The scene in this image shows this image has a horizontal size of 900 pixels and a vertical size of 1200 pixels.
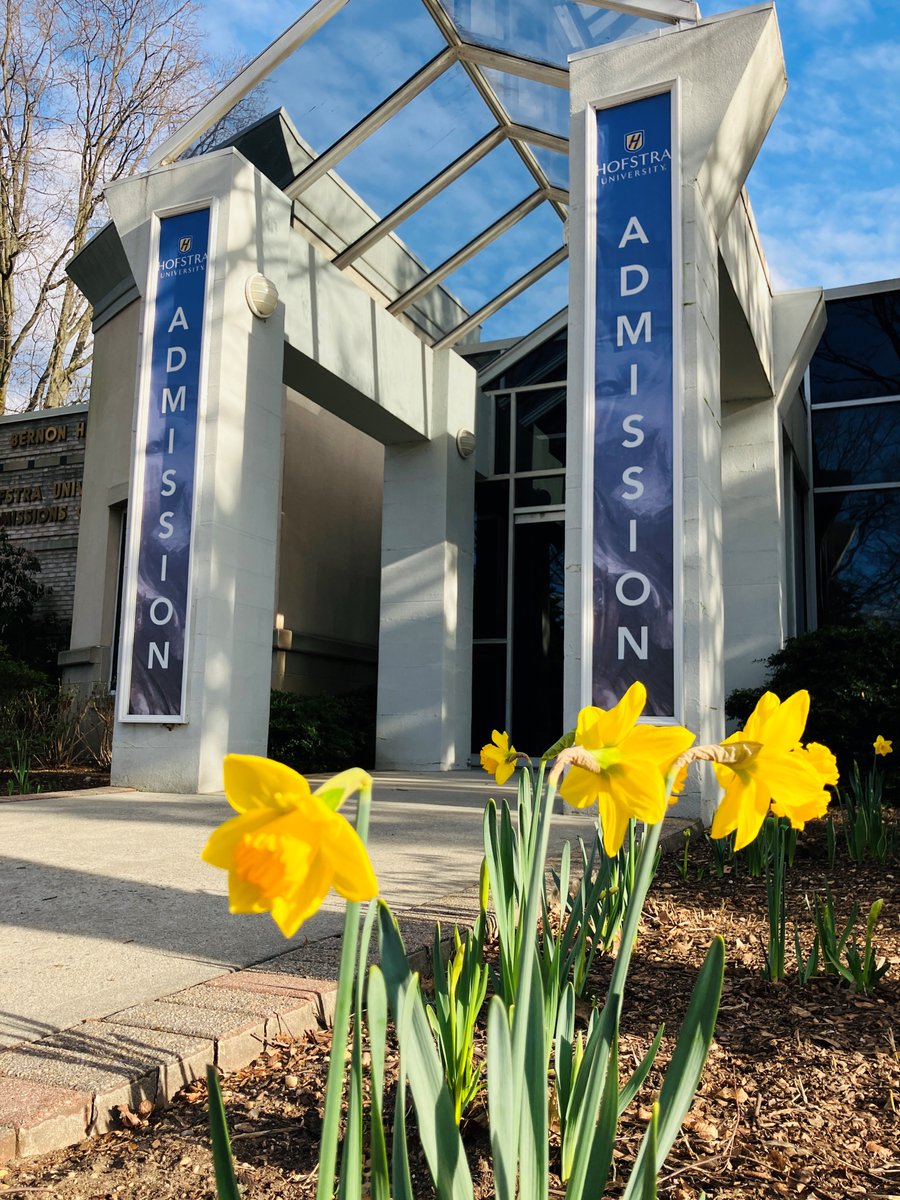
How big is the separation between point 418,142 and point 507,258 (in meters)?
2.00

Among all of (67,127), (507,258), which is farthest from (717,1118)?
(67,127)

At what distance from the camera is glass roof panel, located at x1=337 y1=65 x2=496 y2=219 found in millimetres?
8594

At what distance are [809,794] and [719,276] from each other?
23.9 feet

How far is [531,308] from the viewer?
11703 millimetres

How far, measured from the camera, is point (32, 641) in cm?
1250

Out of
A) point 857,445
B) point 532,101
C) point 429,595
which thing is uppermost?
point 532,101

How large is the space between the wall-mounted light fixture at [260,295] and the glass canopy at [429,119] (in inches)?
60.3

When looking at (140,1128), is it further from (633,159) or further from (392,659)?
(392,659)

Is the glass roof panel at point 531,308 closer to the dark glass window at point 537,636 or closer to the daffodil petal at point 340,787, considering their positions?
the dark glass window at point 537,636

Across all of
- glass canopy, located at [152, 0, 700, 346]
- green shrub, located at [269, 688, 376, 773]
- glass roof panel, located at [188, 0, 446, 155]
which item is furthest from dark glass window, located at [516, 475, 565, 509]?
glass roof panel, located at [188, 0, 446, 155]

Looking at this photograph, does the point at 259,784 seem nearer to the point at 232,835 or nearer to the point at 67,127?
the point at 232,835

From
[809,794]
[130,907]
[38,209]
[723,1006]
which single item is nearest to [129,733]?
[130,907]

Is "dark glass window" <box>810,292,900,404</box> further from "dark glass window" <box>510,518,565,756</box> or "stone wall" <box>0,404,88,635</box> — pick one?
"stone wall" <box>0,404,88,635</box>

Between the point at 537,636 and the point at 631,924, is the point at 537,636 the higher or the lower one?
the higher one
